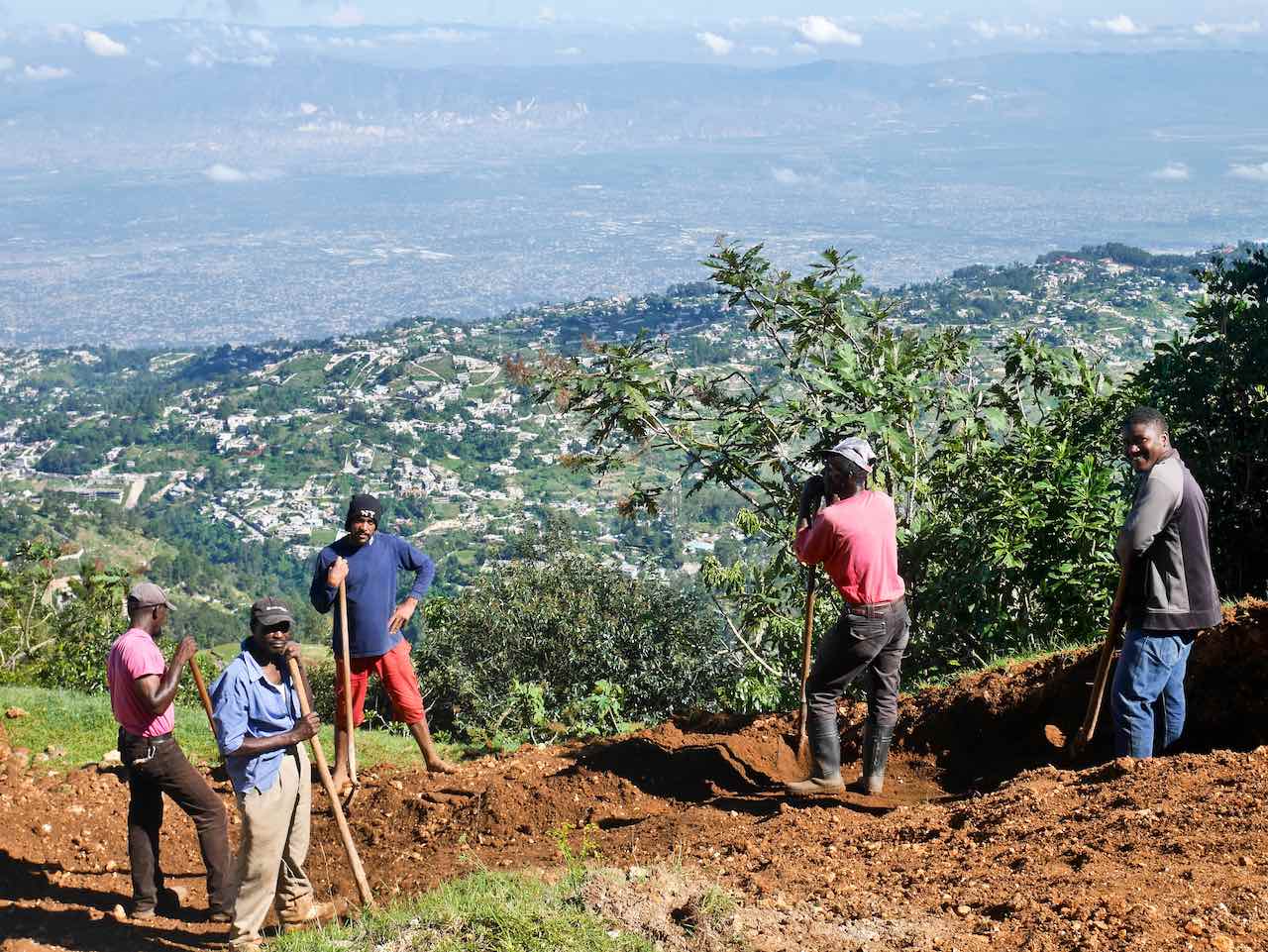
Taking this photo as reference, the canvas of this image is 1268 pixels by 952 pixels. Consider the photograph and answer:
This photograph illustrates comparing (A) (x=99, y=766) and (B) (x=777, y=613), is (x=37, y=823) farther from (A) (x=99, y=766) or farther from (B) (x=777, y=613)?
(B) (x=777, y=613)

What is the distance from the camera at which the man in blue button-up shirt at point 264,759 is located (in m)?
5.08

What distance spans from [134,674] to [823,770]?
11.4ft

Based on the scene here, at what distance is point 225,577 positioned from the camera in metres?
80.2

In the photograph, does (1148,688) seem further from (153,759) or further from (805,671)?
(153,759)

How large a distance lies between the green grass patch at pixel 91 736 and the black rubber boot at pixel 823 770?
3462mm

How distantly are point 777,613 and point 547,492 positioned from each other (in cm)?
8518

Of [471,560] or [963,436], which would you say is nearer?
[963,436]

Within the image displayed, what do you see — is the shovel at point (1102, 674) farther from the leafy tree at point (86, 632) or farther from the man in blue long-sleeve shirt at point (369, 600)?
the leafy tree at point (86, 632)

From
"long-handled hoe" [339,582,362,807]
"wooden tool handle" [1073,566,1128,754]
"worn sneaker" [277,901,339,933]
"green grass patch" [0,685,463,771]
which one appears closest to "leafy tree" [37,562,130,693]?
"green grass patch" [0,685,463,771]

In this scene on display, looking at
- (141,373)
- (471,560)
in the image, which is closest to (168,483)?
(471,560)

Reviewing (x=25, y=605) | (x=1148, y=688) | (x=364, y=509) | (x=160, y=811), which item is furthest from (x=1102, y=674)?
(x=25, y=605)

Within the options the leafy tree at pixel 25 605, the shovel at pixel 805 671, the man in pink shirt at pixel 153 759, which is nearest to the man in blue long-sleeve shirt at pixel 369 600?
the man in pink shirt at pixel 153 759

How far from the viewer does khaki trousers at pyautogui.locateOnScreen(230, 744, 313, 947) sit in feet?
17.4

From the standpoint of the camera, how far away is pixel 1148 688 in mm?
5391
